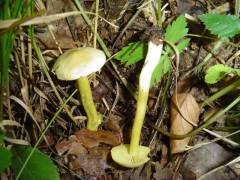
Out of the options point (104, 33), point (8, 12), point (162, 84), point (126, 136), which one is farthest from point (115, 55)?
point (8, 12)

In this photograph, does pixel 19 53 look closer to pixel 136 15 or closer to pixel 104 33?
pixel 104 33

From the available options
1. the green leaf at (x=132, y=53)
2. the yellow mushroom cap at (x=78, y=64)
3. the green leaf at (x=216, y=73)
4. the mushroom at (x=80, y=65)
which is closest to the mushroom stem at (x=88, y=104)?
the mushroom at (x=80, y=65)

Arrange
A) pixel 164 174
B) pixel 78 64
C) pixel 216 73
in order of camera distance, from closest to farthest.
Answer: pixel 78 64
pixel 216 73
pixel 164 174

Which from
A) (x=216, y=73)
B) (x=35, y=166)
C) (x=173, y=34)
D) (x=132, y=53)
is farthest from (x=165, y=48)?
(x=35, y=166)

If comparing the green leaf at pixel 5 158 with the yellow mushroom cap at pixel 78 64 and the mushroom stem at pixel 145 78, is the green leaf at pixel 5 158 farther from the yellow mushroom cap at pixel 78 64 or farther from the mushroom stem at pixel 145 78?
the mushroom stem at pixel 145 78

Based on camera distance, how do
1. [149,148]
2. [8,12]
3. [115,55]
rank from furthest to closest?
[115,55]
[149,148]
[8,12]

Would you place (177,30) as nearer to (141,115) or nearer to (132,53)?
(132,53)
